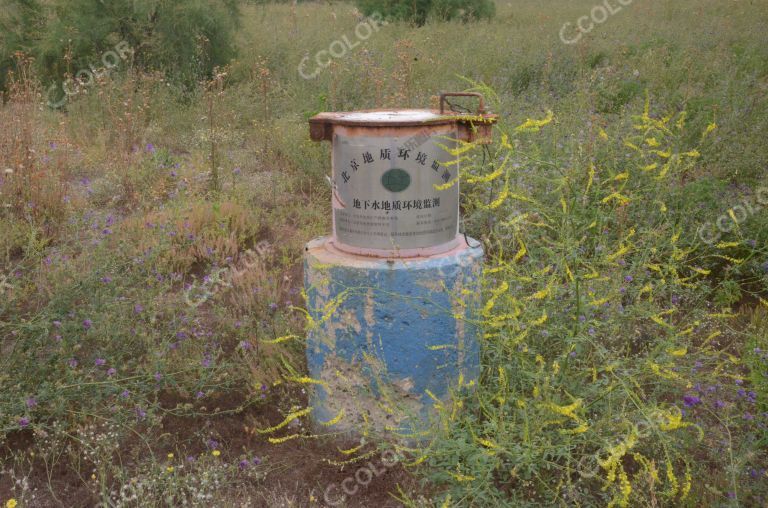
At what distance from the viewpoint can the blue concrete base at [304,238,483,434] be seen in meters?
2.66

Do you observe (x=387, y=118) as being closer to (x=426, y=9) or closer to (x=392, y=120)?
(x=392, y=120)

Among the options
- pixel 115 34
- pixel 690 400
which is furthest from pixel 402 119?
pixel 115 34

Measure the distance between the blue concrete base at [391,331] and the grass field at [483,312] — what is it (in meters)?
0.13

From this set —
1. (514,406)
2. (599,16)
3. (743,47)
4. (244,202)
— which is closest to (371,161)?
(514,406)

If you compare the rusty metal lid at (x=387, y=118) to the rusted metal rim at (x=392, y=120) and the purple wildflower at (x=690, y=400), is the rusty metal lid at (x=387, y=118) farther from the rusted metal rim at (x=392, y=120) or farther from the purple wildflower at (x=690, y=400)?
the purple wildflower at (x=690, y=400)

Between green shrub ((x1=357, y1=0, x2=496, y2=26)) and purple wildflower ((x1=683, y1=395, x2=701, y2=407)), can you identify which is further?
green shrub ((x1=357, y1=0, x2=496, y2=26))

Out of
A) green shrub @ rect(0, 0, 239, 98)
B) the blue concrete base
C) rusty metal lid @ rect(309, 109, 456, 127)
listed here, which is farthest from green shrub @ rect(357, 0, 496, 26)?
the blue concrete base

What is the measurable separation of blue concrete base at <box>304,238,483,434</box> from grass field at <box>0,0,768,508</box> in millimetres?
134

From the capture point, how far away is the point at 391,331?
8.82 feet

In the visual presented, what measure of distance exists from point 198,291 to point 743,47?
304 inches

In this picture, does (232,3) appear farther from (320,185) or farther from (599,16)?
(599,16)

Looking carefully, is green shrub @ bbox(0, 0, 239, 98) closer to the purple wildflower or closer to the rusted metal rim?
the rusted metal rim

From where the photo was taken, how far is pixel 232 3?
8602mm

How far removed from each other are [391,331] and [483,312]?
52 cm
